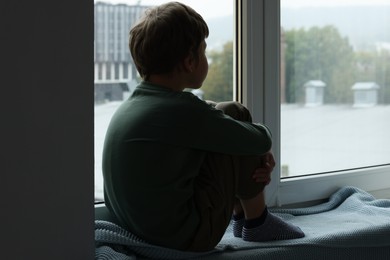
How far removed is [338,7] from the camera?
2301 millimetres

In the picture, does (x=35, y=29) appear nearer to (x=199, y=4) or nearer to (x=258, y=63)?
(x=199, y=4)

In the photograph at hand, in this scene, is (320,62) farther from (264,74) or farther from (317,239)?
(317,239)

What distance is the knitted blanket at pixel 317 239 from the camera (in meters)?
1.54

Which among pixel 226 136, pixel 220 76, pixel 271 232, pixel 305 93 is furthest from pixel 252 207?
pixel 305 93

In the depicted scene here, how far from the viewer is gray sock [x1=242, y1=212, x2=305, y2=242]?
1.72m

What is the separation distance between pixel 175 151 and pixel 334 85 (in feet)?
3.05

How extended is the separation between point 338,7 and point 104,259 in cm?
124

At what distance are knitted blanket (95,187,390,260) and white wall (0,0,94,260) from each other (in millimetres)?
101

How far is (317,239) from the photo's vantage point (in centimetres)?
174

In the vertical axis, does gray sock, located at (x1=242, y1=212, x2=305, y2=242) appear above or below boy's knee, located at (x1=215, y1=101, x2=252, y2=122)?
below

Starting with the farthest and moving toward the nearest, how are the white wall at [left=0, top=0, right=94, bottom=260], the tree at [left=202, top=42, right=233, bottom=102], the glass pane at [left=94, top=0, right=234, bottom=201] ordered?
the tree at [left=202, top=42, right=233, bottom=102]
the glass pane at [left=94, top=0, right=234, bottom=201]
the white wall at [left=0, top=0, right=94, bottom=260]

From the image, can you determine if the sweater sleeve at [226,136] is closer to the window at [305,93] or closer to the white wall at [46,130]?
the white wall at [46,130]

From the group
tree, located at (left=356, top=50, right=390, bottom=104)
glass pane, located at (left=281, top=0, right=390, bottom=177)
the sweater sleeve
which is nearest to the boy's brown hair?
the sweater sleeve

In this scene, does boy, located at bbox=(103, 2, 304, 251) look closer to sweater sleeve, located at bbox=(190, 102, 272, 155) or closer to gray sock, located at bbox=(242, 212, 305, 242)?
sweater sleeve, located at bbox=(190, 102, 272, 155)
